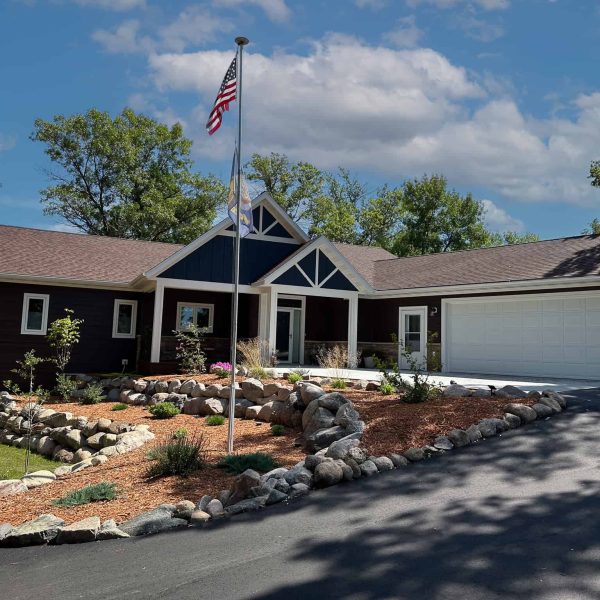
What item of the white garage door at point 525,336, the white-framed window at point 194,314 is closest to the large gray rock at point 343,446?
the white garage door at point 525,336

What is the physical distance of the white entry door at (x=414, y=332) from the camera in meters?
18.5

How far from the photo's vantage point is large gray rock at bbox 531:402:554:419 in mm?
7922

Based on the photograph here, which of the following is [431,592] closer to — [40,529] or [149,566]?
[149,566]

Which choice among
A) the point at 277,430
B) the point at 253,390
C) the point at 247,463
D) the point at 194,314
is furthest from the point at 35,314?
the point at 247,463

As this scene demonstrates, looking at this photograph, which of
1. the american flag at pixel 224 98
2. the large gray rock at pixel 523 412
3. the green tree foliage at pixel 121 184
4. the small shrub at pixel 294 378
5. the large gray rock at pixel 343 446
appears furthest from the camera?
the green tree foliage at pixel 121 184

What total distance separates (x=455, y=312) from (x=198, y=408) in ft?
30.6

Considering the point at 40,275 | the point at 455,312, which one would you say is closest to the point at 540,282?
the point at 455,312

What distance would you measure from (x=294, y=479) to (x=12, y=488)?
12.4 ft

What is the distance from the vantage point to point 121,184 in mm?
34250

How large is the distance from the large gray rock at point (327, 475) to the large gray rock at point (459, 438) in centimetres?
173

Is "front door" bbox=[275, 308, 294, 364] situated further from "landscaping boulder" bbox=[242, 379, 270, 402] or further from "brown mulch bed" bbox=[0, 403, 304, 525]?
"brown mulch bed" bbox=[0, 403, 304, 525]

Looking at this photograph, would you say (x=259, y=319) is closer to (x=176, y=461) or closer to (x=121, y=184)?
(x=176, y=461)

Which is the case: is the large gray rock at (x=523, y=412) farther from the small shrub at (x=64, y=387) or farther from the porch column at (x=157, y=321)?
the small shrub at (x=64, y=387)

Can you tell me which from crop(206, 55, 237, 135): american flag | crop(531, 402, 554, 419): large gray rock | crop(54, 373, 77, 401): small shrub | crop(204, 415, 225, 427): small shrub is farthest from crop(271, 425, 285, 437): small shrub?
crop(54, 373, 77, 401): small shrub
